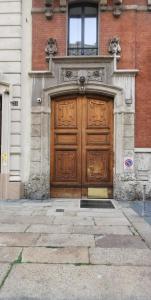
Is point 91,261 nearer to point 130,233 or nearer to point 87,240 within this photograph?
point 87,240

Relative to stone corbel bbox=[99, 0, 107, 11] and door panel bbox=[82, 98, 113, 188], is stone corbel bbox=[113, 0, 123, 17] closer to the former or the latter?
stone corbel bbox=[99, 0, 107, 11]

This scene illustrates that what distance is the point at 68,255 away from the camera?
571 cm

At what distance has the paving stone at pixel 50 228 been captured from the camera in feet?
24.0

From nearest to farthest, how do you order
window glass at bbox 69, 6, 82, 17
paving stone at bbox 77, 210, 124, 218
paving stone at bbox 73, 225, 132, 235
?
paving stone at bbox 73, 225, 132, 235
paving stone at bbox 77, 210, 124, 218
window glass at bbox 69, 6, 82, 17

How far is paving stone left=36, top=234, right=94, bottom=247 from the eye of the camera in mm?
6317

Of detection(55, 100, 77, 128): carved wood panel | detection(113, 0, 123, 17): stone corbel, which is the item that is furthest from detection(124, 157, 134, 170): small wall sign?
detection(113, 0, 123, 17): stone corbel

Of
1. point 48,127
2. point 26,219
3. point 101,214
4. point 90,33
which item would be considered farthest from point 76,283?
point 90,33

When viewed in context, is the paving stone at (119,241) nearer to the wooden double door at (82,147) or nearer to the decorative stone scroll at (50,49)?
→ the wooden double door at (82,147)

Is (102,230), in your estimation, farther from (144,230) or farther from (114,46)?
(114,46)

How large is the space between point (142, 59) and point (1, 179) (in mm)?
5992

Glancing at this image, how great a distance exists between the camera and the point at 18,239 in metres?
6.61

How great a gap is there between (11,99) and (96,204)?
170 inches

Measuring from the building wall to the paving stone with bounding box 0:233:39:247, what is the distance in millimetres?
4906

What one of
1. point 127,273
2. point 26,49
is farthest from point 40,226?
point 26,49
